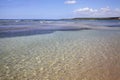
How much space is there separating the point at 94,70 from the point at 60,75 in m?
1.26

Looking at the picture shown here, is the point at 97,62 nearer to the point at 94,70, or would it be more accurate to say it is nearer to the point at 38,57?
the point at 94,70

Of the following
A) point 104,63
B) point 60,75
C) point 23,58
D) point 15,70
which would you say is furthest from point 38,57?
point 104,63

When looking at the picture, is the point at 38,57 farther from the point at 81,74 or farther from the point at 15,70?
the point at 81,74

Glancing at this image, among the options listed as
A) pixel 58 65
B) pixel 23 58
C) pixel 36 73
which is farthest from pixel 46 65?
pixel 23 58

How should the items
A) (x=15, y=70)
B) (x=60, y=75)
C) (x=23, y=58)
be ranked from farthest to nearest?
(x=23, y=58) → (x=15, y=70) → (x=60, y=75)

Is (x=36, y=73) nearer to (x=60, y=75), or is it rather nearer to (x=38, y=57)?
(x=60, y=75)

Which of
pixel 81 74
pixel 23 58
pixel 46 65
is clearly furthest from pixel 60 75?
pixel 23 58

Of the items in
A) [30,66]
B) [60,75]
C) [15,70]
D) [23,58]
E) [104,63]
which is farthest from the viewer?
[23,58]

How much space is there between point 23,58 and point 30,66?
1.15 metres

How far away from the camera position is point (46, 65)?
20.1 feet

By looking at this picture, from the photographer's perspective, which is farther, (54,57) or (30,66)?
(54,57)

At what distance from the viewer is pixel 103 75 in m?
5.15

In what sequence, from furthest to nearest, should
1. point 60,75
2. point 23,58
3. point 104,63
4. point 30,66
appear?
point 23,58 < point 104,63 < point 30,66 < point 60,75

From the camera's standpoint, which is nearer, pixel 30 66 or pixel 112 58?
pixel 30 66
